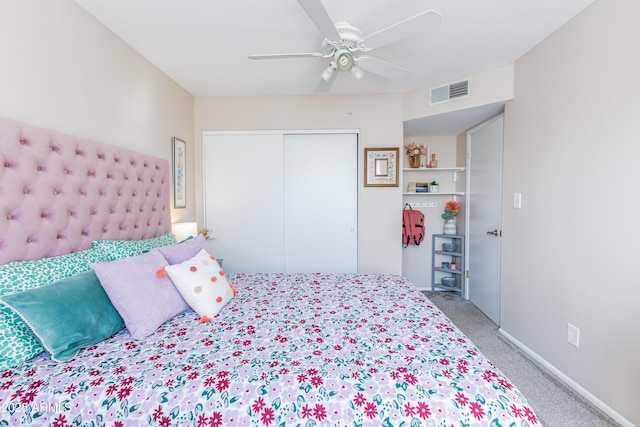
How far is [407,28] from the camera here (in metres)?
1.50

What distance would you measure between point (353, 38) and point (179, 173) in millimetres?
2072

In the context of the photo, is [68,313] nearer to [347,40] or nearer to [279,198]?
[347,40]

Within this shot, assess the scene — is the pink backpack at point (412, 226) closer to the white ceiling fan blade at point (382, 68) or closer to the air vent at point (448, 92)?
the air vent at point (448, 92)

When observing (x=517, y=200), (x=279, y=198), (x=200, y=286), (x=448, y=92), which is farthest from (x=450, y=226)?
(x=200, y=286)

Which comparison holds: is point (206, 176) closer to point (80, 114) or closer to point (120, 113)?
point (120, 113)

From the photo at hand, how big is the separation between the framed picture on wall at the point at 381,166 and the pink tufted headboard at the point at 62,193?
7.00 ft

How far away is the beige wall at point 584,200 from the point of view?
1.53m

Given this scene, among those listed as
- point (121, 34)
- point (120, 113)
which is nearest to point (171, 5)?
point (121, 34)

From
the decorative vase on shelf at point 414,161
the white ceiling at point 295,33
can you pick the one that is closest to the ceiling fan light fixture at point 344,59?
the white ceiling at point 295,33

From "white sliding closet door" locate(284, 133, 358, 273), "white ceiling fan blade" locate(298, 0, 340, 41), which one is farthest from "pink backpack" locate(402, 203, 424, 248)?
"white ceiling fan blade" locate(298, 0, 340, 41)

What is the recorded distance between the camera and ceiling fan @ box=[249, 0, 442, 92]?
1400 millimetres

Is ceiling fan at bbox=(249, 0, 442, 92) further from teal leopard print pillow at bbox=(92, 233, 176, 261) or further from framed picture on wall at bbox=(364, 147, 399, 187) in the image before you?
teal leopard print pillow at bbox=(92, 233, 176, 261)

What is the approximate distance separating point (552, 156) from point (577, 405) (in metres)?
1.62

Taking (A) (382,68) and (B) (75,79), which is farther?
(A) (382,68)
